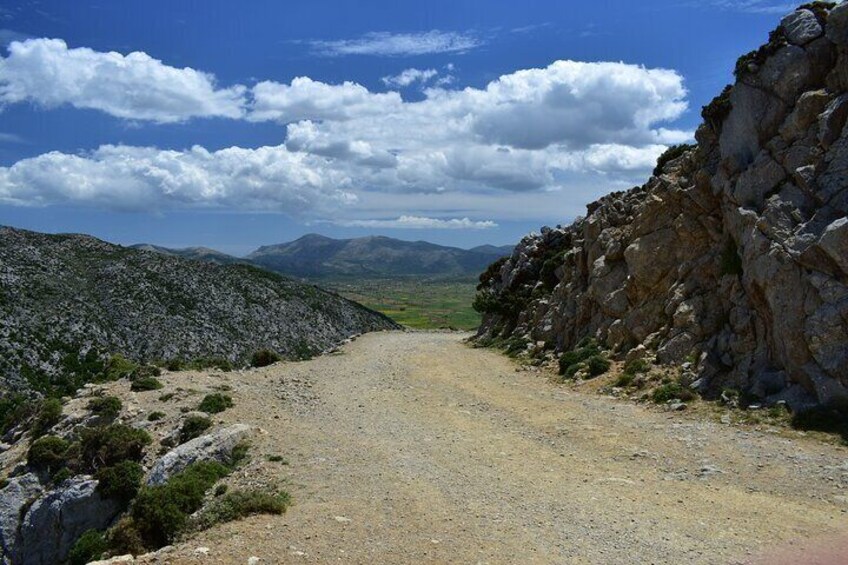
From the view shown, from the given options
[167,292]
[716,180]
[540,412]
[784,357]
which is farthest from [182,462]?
[167,292]

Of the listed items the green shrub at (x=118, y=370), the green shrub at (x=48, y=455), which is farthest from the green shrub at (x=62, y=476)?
the green shrub at (x=118, y=370)

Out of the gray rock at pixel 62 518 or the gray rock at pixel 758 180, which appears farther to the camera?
the gray rock at pixel 758 180

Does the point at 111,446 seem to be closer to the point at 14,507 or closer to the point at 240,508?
the point at 14,507

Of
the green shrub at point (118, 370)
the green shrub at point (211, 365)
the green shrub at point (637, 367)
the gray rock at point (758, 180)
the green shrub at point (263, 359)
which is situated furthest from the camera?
the green shrub at point (263, 359)

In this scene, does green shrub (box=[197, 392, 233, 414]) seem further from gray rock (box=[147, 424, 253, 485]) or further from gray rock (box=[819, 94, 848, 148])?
gray rock (box=[819, 94, 848, 148])

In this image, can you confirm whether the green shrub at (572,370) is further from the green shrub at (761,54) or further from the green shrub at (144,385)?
the green shrub at (144,385)

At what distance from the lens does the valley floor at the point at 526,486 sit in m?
12.0

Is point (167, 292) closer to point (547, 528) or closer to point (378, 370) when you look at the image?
point (378, 370)

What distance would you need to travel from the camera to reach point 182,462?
18672mm

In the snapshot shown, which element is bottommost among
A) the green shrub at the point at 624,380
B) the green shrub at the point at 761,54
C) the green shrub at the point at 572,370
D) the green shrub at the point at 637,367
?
the green shrub at the point at 572,370

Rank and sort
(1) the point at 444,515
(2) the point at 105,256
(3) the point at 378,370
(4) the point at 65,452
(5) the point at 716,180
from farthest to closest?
1. (2) the point at 105,256
2. (3) the point at 378,370
3. (5) the point at 716,180
4. (4) the point at 65,452
5. (1) the point at 444,515

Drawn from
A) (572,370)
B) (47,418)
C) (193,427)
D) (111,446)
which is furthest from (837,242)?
(47,418)

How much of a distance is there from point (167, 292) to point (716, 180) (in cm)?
5874

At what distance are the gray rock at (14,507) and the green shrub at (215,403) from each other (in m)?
6.44
